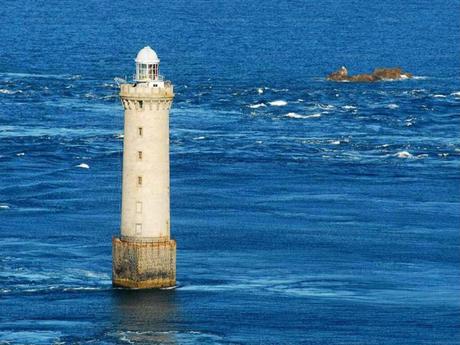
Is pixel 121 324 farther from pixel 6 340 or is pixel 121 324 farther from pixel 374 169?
pixel 374 169

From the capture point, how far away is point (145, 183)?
13312 centimetres

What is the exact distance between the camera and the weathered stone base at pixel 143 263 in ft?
Result: 439

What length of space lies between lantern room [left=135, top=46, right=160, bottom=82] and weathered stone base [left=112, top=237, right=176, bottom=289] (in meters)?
9.31

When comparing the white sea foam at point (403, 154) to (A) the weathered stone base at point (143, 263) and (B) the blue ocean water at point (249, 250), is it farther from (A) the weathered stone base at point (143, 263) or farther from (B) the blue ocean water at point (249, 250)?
(A) the weathered stone base at point (143, 263)

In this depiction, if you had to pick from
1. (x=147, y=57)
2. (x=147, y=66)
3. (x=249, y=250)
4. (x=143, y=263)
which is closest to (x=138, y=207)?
(x=143, y=263)

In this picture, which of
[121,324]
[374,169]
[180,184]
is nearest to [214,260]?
[121,324]

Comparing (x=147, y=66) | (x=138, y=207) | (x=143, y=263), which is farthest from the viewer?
(x=143, y=263)

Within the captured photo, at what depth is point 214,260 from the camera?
14462 centimetres

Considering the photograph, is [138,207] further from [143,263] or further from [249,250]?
[249,250]

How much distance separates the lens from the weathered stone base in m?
134

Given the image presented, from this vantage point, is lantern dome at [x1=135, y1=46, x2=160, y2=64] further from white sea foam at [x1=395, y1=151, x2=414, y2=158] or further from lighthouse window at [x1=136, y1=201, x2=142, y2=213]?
white sea foam at [x1=395, y1=151, x2=414, y2=158]

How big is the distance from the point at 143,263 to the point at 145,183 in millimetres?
4652

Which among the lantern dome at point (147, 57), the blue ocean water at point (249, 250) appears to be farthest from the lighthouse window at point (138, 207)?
the lantern dome at point (147, 57)

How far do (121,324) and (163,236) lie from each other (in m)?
7.59
